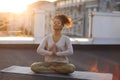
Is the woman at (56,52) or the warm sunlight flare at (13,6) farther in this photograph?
the warm sunlight flare at (13,6)

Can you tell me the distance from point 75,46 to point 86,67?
1064 mm

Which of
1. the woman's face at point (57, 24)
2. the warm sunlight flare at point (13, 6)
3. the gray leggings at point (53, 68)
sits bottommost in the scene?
the gray leggings at point (53, 68)

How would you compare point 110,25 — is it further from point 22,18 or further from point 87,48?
point 22,18

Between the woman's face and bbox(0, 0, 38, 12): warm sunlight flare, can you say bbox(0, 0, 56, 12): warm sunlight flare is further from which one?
the woman's face

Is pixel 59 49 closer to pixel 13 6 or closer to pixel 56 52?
pixel 56 52

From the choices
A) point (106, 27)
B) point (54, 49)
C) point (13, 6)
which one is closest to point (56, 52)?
point (54, 49)

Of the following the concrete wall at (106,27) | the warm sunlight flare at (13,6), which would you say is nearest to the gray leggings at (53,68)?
the concrete wall at (106,27)

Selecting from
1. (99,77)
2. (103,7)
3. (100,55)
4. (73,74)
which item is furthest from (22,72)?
(103,7)

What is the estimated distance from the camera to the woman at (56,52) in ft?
16.3

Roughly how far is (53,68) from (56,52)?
0.24 metres

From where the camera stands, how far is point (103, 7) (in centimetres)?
1570

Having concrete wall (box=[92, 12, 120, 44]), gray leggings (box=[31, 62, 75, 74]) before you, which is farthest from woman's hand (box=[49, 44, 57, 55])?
concrete wall (box=[92, 12, 120, 44])

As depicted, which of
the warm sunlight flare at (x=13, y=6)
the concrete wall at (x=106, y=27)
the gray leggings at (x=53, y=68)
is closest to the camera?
the gray leggings at (x=53, y=68)

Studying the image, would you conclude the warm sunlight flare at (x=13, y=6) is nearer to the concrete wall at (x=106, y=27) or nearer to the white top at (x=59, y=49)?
the concrete wall at (x=106, y=27)
